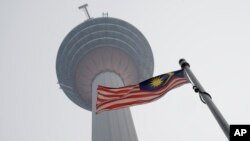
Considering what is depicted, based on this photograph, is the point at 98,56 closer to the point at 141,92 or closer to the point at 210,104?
the point at 141,92

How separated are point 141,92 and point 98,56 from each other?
75.1ft

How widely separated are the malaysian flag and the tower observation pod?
1969 cm

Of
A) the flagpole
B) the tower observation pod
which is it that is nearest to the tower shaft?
the tower observation pod

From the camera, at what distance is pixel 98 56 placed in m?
35.8

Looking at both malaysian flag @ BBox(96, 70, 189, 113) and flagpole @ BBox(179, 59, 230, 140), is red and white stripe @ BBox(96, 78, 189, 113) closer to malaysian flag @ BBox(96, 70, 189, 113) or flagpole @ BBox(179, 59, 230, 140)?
malaysian flag @ BBox(96, 70, 189, 113)

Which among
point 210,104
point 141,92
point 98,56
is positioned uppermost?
point 98,56

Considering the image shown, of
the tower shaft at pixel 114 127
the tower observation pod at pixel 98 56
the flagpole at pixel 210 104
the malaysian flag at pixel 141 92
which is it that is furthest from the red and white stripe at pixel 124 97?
the tower observation pod at pixel 98 56

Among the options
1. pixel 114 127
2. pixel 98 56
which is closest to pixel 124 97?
pixel 114 127

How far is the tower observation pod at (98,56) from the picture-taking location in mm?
34969

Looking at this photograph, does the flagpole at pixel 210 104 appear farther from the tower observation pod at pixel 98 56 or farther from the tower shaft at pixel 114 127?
the tower observation pod at pixel 98 56

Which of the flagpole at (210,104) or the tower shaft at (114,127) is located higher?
the tower shaft at (114,127)

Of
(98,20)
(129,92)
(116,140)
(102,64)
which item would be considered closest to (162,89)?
(129,92)

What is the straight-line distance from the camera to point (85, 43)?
36688 mm

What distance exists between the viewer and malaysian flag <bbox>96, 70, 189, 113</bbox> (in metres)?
12.2
